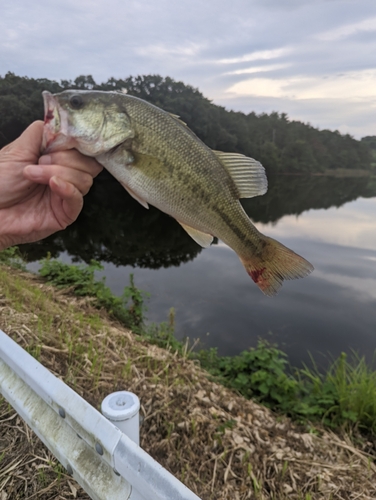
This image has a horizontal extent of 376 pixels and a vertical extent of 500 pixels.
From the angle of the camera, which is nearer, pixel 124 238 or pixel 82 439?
pixel 82 439

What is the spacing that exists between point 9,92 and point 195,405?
3293cm

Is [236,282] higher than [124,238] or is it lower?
higher

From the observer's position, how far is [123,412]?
1.66 m

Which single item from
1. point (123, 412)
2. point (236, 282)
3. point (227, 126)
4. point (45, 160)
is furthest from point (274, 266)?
point (227, 126)

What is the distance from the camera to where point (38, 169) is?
2.13 meters

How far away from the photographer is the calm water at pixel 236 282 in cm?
966

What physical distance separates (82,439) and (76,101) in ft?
6.16

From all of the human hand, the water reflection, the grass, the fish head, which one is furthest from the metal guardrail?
the water reflection

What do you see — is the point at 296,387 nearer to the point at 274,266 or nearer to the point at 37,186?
the point at 274,266

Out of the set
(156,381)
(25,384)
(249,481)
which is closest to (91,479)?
(25,384)

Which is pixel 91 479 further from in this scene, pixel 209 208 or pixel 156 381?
pixel 156 381

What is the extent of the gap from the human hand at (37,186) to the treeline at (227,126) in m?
2.18

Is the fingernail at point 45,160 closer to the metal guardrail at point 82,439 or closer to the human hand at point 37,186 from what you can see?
the human hand at point 37,186

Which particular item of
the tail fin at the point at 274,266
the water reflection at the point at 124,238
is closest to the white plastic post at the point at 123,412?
the tail fin at the point at 274,266
